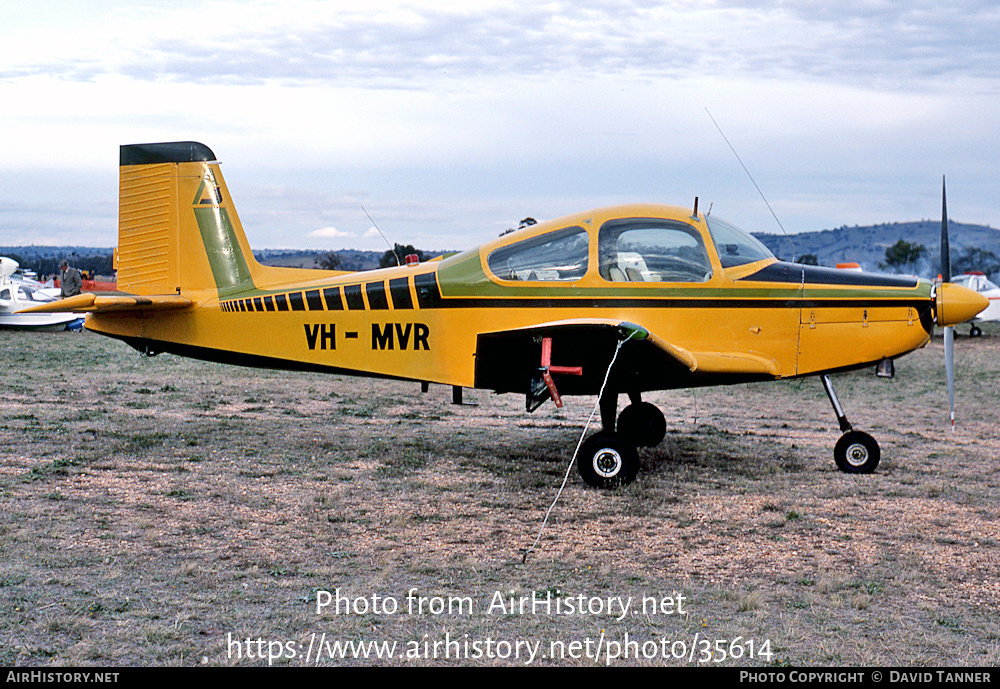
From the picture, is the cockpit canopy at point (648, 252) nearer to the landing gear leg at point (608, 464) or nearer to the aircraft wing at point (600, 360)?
the aircraft wing at point (600, 360)

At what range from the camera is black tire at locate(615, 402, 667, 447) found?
A: 949 cm

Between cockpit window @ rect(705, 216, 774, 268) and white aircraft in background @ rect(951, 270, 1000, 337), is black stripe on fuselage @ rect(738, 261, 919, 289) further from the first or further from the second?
white aircraft in background @ rect(951, 270, 1000, 337)

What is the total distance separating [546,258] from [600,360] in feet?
3.77

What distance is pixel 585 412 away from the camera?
41.5ft

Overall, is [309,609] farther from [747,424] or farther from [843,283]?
[747,424]

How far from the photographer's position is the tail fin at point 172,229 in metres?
9.08

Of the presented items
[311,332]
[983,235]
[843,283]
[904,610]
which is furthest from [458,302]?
[983,235]

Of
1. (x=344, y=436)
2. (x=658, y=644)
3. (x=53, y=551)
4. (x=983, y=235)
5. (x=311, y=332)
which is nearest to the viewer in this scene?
(x=658, y=644)

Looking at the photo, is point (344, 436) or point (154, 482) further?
point (344, 436)

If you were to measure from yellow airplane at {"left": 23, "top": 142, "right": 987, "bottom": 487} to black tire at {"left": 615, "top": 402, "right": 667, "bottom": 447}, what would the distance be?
1.16m

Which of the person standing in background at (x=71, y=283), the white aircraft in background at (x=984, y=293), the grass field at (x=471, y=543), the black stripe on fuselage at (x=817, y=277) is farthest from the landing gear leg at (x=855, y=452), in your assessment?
the person standing in background at (x=71, y=283)

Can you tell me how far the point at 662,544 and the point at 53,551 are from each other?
161 inches

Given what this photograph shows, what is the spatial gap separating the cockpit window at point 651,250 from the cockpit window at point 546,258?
0.69 ft

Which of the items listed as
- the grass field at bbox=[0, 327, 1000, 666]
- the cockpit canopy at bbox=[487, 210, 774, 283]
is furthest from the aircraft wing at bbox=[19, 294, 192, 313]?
the cockpit canopy at bbox=[487, 210, 774, 283]
